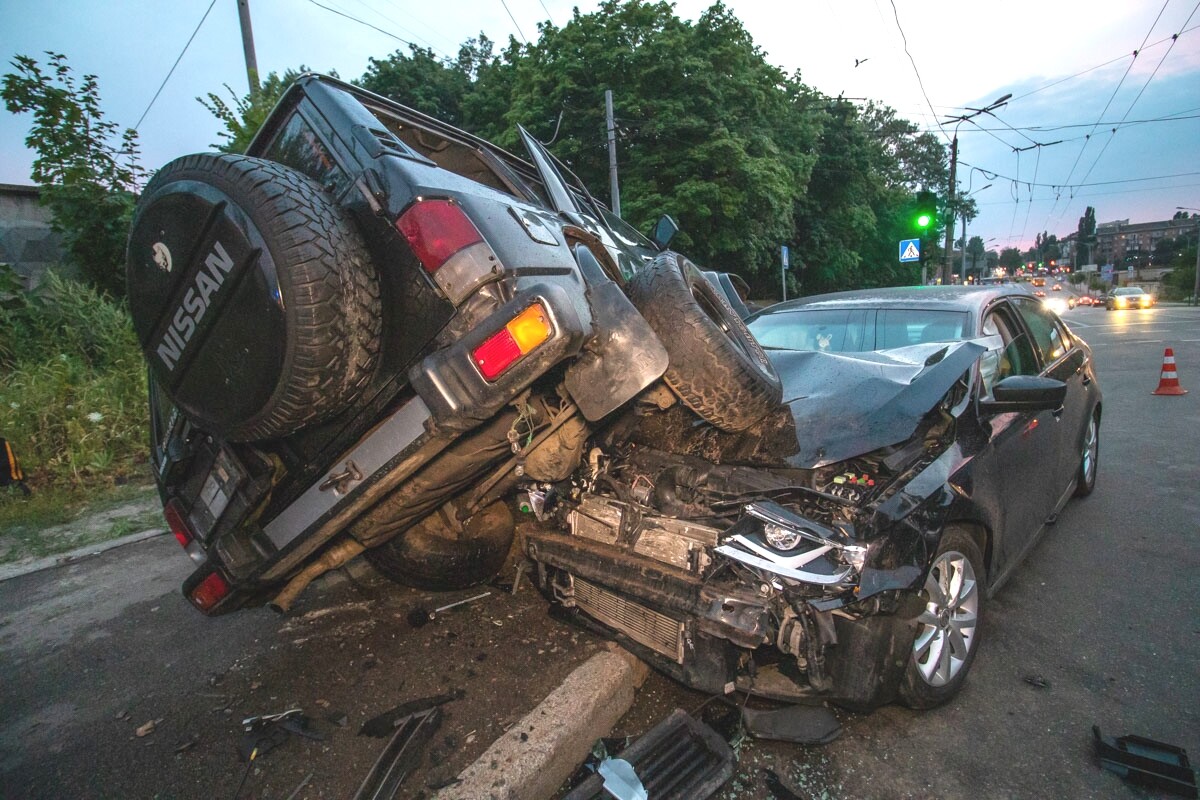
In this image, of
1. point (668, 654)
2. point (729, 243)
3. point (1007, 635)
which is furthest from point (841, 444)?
point (729, 243)

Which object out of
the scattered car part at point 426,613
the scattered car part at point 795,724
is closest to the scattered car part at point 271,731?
the scattered car part at point 426,613

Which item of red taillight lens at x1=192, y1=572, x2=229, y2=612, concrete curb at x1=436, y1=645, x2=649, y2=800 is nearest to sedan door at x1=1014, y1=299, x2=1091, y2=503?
concrete curb at x1=436, y1=645, x2=649, y2=800

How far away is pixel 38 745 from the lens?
227cm

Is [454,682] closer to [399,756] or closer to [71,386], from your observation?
[399,756]

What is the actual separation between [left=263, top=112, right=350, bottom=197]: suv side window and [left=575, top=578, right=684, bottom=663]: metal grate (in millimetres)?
1819

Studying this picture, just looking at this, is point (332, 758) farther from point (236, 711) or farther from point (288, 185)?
point (288, 185)

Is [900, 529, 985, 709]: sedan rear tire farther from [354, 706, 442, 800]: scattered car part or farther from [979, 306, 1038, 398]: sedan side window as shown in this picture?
[354, 706, 442, 800]: scattered car part

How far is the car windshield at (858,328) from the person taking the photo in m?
3.41

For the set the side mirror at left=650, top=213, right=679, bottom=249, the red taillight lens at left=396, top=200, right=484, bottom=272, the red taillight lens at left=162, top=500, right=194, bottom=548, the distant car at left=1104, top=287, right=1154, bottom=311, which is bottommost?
the distant car at left=1104, top=287, right=1154, bottom=311

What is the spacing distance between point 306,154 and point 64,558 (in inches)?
145

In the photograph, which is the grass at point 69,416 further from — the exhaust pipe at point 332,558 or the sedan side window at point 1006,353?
the sedan side window at point 1006,353

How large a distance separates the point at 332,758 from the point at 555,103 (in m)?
18.0

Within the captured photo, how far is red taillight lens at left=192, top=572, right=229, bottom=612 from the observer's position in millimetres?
2275

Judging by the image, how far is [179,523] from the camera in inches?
97.5
